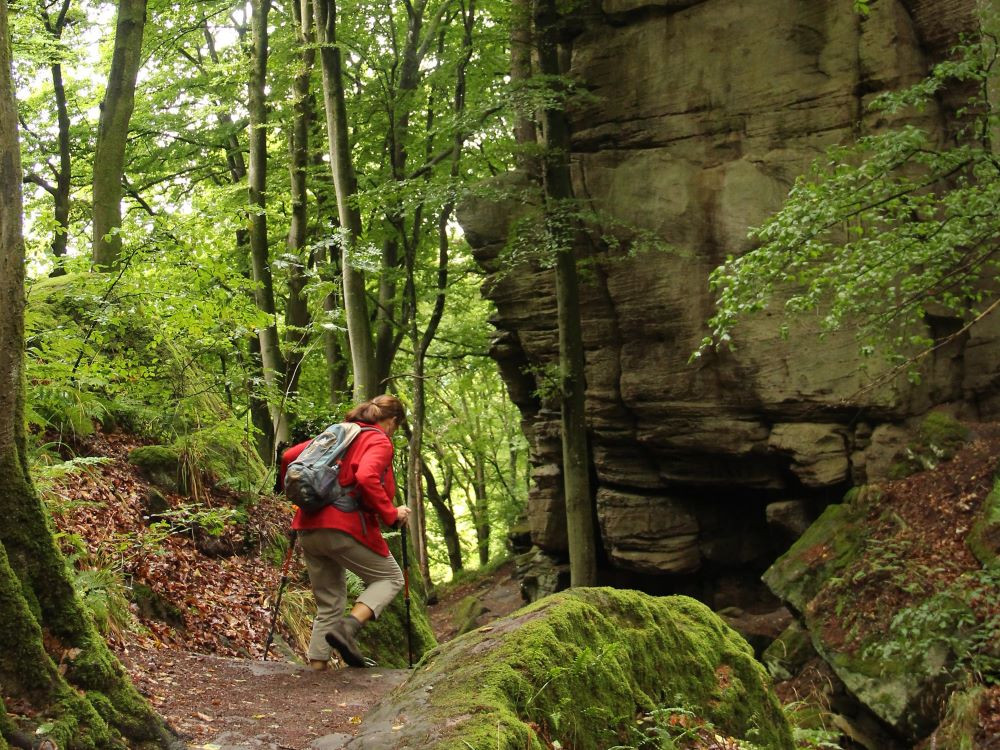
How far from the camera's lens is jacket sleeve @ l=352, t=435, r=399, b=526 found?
567 cm

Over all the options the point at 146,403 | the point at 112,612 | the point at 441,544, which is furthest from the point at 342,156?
the point at 441,544

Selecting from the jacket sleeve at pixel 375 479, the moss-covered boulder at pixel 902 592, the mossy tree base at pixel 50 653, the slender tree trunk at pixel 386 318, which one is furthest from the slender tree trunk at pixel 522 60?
the mossy tree base at pixel 50 653

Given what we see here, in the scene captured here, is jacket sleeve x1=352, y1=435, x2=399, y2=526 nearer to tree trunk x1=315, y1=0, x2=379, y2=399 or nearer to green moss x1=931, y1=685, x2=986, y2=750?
tree trunk x1=315, y1=0, x2=379, y2=399

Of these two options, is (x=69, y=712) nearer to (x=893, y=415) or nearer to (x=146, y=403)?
(x=146, y=403)

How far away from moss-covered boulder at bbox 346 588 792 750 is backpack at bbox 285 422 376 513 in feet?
7.36

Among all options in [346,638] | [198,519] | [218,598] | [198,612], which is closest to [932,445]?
[346,638]

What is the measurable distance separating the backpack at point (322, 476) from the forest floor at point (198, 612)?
1.18 metres

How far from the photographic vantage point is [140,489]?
7637 millimetres

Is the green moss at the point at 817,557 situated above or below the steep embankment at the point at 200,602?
below

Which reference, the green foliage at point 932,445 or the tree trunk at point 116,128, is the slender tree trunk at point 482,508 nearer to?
the green foliage at point 932,445

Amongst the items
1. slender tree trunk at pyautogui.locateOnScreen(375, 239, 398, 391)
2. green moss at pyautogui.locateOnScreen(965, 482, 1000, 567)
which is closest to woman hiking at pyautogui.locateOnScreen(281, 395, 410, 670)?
green moss at pyautogui.locateOnScreen(965, 482, 1000, 567)

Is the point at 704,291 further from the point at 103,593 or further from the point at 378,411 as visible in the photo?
the point at 103,593

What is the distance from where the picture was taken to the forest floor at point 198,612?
4406 mm

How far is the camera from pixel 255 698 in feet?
16.2
